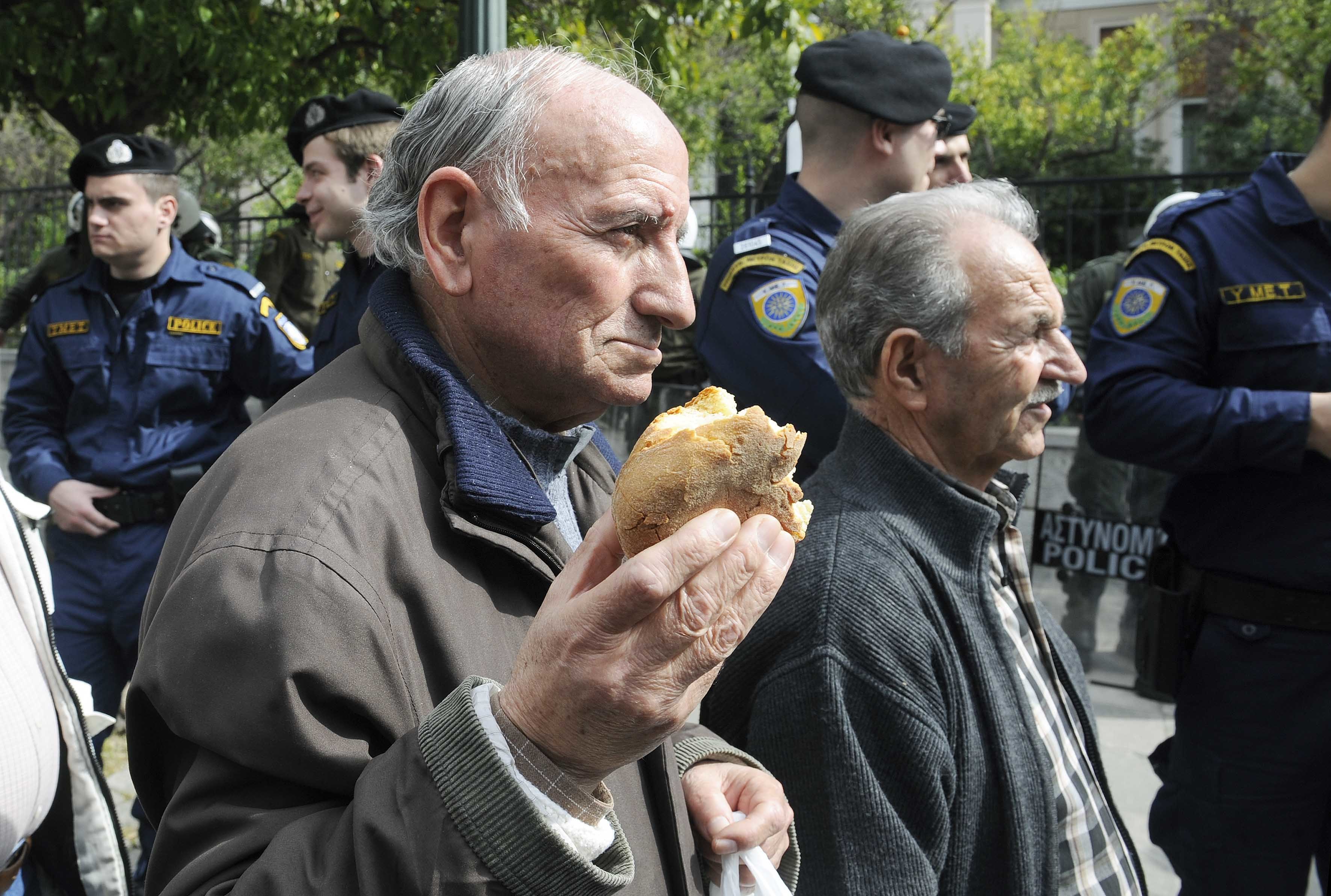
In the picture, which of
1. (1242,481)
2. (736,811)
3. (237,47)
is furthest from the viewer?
(237,47)

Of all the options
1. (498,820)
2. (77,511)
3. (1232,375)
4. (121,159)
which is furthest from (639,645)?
(121,159)

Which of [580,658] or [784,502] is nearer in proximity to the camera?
[580,658]

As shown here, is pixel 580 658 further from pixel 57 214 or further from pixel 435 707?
pixel 57 214

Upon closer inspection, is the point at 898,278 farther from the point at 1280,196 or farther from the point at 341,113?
the point at 341,113

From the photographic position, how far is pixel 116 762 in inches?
196

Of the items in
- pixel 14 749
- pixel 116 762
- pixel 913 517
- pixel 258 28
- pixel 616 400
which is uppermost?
pixel 258 28

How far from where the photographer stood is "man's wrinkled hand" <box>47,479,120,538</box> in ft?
12.8

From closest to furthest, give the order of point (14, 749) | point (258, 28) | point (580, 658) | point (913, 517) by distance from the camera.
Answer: point (580, 658), point (14, 749), point (913, 517), point (258, 28)

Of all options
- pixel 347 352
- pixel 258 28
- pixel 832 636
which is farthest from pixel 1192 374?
pixel 258 28

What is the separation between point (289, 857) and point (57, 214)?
35.3 ft

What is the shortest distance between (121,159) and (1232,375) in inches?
158

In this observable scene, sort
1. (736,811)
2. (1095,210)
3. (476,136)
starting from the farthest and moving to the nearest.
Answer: (1095,210)
(736,811)
(476,136)

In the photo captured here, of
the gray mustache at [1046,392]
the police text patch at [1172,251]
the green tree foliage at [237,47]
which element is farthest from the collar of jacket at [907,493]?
the green tree foliage at [237,47]

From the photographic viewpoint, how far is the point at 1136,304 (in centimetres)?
315
